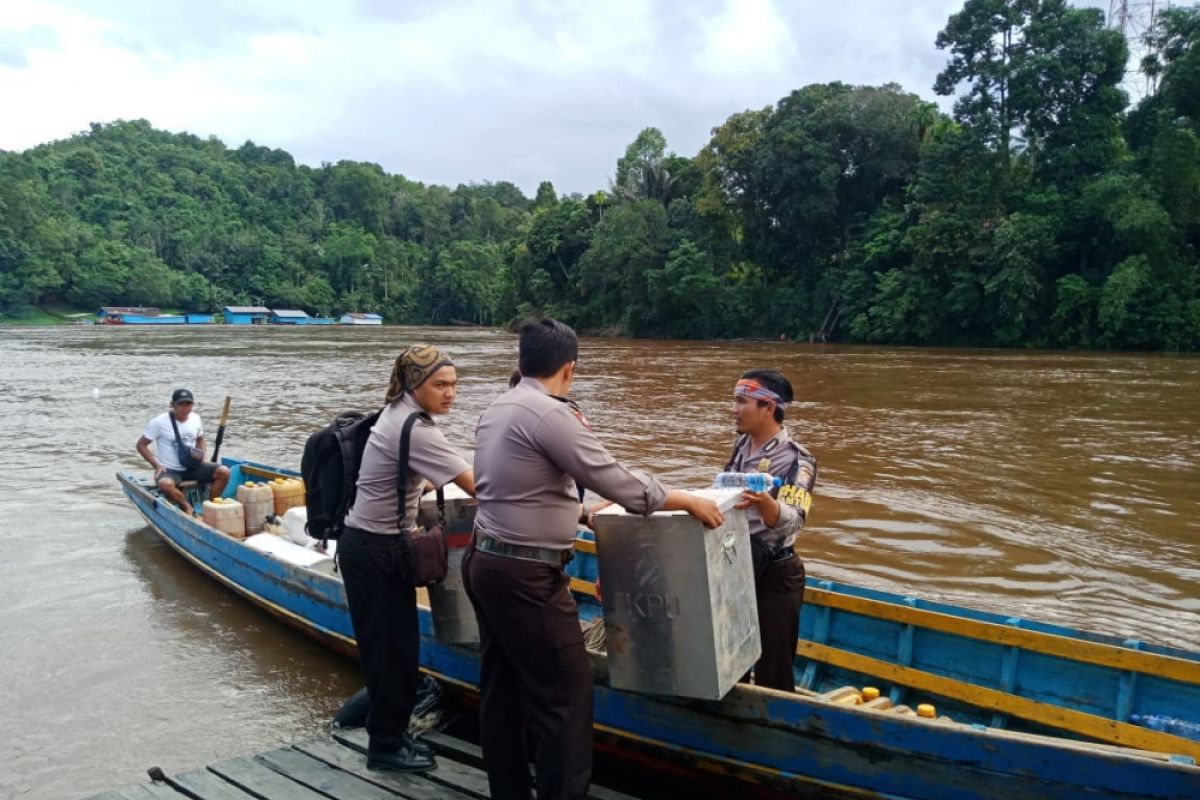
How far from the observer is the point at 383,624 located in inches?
152

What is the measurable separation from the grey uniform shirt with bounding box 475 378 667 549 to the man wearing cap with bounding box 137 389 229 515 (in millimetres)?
6701

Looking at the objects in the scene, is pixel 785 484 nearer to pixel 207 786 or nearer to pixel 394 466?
pixel 394 466

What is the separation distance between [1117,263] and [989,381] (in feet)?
46.4

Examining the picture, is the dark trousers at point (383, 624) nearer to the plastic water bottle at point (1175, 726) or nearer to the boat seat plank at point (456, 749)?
the boat seat plank at point (456, 749)

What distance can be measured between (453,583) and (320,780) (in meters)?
1.07

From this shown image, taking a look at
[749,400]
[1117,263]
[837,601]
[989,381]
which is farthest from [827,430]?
[1117,263]

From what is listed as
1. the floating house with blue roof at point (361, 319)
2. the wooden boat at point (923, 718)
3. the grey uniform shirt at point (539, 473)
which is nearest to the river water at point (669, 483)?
the wooden boat at point (923, 718)

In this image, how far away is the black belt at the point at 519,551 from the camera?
9.78 ft

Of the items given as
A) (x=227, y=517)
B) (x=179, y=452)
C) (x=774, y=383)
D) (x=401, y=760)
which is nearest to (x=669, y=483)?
(x=227, y=517)

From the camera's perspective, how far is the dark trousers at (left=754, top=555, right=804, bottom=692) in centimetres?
372

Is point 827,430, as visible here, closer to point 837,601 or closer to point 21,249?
point 837,601

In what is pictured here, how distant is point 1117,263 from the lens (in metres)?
32.6

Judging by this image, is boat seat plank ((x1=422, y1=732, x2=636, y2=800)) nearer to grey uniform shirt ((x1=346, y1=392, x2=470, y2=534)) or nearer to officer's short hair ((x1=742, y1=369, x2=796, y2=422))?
grey uniform shirt ((x1=346, y1=392, x2=470, y2=534))

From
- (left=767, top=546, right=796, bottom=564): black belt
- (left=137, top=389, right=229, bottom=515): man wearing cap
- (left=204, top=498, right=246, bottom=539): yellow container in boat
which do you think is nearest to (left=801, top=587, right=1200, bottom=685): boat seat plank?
(left=767, top=546, right=796, bottom=564): black belt
